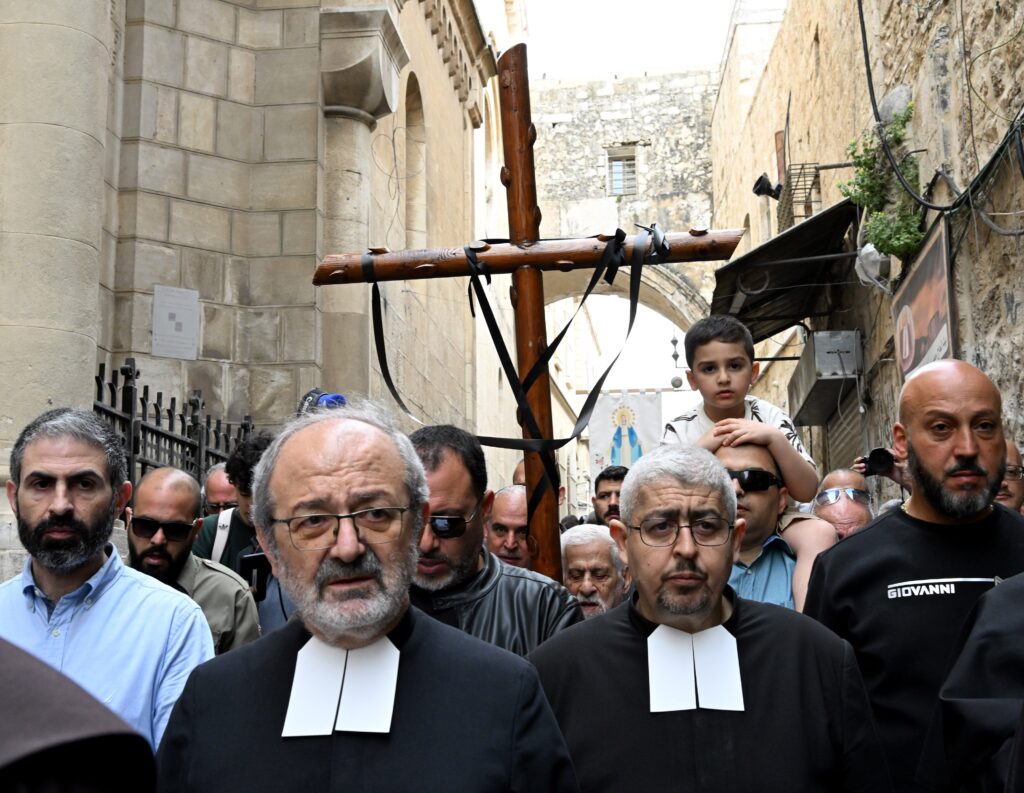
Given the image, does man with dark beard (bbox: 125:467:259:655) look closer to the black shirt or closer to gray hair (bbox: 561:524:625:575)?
gray hair (bbox: 561:524:625:575)

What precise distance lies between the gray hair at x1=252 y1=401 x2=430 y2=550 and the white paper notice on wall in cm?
811

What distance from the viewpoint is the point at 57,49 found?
802 centimetres

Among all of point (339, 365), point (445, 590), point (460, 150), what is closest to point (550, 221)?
point (460, 150)

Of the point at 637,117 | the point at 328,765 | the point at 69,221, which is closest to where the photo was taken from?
the point at 328,765

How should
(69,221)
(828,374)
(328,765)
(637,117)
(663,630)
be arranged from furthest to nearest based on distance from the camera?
(637,117), (828,374), (69,221), (663,630), (328,765)

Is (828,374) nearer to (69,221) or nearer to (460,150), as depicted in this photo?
(460,150)

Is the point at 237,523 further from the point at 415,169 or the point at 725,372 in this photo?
the point at 415,169

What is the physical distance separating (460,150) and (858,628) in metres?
14.5

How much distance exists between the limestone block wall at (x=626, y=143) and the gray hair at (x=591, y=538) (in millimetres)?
27624

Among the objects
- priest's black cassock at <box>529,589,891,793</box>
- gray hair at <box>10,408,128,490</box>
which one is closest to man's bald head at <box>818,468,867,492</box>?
priest's black cassock at <box>529,589,891,793</box>

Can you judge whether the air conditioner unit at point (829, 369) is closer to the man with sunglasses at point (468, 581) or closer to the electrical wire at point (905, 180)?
the electrical wire at point (905, 180)

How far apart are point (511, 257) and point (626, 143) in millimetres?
29383

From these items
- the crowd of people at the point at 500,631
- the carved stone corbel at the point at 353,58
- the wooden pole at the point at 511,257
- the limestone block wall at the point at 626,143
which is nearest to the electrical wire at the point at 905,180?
the wooden pole at the point at 511,257

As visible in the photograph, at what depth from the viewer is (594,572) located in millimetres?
5379
